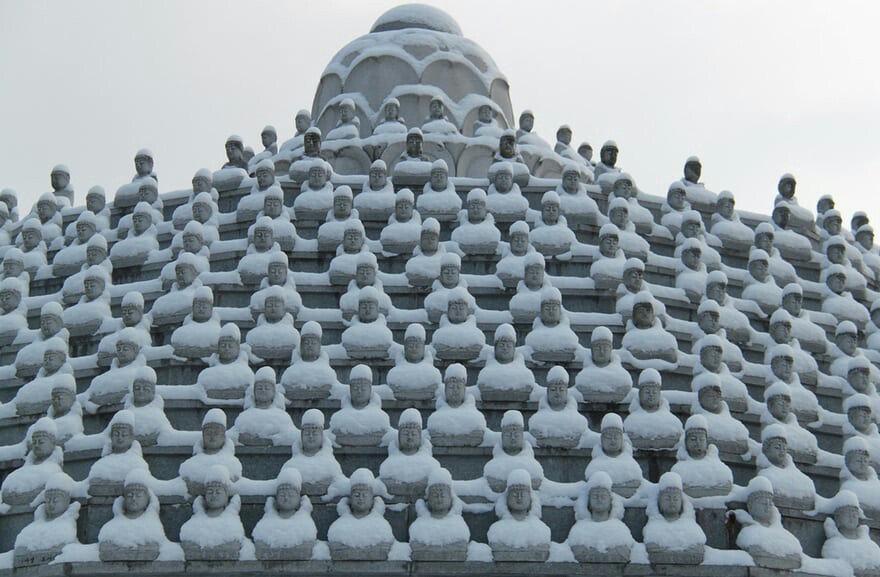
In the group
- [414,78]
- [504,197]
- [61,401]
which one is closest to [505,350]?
[504,197]

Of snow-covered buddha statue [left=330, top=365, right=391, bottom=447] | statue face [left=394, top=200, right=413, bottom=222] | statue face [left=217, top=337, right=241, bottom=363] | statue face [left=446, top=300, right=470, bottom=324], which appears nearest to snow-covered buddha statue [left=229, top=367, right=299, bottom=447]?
snow-covered buddha statue [left=330, top=365, right=391, bottom=447]

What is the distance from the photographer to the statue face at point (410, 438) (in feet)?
44.2

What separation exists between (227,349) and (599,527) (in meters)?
4.58

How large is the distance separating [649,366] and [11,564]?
7.20m

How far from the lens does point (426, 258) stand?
16.2 m

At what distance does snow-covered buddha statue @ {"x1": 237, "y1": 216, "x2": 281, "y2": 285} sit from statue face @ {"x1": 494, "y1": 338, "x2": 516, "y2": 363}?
3.19 meters

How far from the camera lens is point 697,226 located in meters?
17.6

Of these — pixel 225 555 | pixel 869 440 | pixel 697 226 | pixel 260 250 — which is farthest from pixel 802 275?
pixel 225 555

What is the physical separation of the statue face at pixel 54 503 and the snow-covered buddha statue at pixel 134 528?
1.60ft

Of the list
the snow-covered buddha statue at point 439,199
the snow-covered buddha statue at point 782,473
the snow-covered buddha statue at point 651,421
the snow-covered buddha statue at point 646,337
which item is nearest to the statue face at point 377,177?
the snow-covered buddha statue at point 439,199

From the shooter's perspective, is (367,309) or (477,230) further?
(477,230)

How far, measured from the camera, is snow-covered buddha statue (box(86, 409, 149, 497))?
13320mm

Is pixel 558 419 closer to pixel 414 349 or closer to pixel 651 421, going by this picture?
pixel 651 421

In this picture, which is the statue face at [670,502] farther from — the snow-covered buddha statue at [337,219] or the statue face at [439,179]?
the statue face at [439,179]
